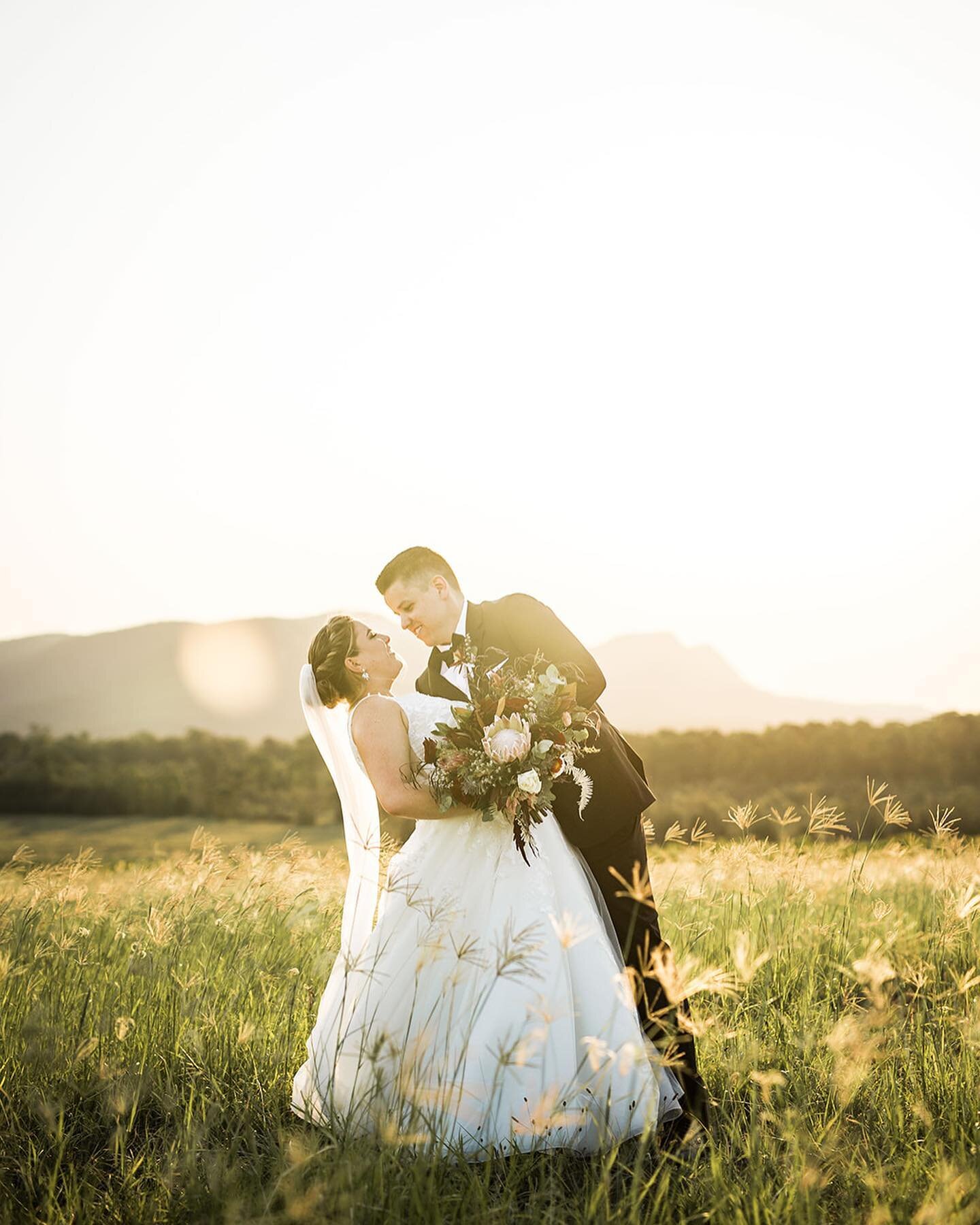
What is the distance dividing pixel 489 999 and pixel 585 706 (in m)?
1.42

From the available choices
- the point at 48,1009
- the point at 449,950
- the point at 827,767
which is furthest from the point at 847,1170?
the point at 827,767

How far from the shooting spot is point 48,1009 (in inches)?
190

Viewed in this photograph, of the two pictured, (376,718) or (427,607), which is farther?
(427,607)

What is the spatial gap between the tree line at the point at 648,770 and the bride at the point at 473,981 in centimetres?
999

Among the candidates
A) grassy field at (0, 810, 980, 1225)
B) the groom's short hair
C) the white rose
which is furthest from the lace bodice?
grassy field at (0, 810, 980, 1225)

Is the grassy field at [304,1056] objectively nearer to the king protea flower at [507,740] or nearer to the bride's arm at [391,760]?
the king protea flower at [507,740]

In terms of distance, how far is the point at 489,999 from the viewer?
13.7 ft

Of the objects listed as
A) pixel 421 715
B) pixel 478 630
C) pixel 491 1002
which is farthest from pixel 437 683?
pixel 491 1002

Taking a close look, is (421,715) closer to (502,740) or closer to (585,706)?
(502,740)

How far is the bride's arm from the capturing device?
4.30 m

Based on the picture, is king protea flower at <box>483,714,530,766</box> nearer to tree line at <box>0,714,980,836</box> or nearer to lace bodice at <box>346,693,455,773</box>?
lace bodice at <box>346,693,455,773</box>

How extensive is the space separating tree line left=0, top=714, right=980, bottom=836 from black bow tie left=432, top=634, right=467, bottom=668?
9659 millimetres

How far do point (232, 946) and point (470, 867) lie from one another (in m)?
2.48

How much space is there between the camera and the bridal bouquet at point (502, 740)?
409 cm
